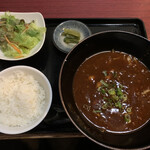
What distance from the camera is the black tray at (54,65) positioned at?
6.43 feet

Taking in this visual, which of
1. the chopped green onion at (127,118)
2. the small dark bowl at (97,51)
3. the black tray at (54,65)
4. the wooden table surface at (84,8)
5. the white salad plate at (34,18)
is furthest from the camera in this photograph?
the wooden table surface at (84,8)

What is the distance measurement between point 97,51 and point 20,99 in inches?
41.2

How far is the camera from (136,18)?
2547 mm

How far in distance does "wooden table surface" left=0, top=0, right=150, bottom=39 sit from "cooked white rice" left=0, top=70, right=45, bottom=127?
1094 millimetres

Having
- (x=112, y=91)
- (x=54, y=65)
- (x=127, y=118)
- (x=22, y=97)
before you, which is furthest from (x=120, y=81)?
(x=22, y=97)

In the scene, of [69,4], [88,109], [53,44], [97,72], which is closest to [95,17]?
[69,4]

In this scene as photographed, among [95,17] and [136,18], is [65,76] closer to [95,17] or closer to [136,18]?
[95,17]

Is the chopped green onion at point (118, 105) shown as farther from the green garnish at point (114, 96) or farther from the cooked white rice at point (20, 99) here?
the cooked white rice at point (20, 99)

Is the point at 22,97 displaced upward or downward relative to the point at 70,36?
downward

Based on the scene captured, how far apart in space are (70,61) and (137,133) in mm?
1007

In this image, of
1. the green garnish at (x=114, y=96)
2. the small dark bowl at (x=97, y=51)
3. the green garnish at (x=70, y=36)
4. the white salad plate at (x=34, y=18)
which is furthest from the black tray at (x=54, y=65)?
the green garnish at (x=114, y=96)

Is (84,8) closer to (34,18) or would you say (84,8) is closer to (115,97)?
(34,18)

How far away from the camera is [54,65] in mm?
2328

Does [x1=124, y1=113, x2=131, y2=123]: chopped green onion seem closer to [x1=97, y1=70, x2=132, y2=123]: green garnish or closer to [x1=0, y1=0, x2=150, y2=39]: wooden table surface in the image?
[x1=97, y1=70, x2=132, y2=123]: green garnish
